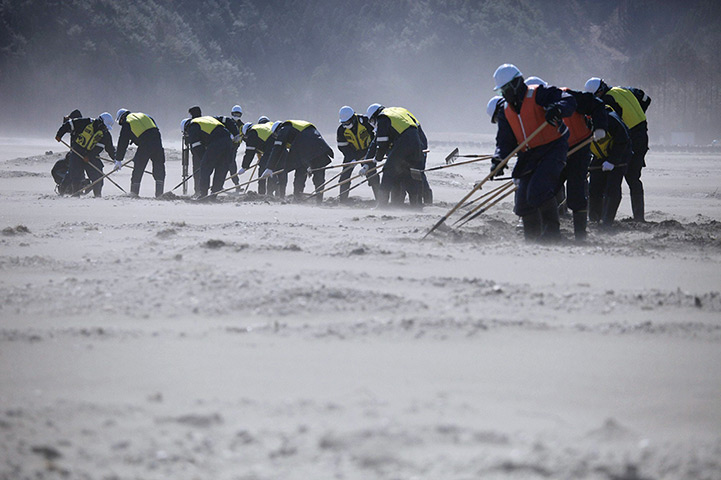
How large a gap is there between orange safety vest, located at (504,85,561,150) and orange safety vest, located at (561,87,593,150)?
77cm

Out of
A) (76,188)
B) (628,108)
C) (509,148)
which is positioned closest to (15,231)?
(509,148)

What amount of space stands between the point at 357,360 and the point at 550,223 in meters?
4.59

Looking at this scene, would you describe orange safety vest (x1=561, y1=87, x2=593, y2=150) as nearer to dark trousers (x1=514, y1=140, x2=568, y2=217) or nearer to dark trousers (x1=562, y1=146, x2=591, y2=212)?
dark trousers (x1=562, y1=146, x2=591, y2=212)

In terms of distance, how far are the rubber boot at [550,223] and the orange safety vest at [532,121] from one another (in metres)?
0.61

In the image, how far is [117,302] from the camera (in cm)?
558

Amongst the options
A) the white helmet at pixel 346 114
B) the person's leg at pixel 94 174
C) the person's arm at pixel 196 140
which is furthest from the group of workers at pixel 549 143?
the person's leg at pixel 94 174

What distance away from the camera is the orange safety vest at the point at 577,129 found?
908cm

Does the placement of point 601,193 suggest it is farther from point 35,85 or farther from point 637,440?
point 35,85

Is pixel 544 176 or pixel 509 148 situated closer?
pixel 544 176

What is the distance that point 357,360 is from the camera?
4.44 metres

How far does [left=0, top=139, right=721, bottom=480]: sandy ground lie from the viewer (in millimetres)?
3234

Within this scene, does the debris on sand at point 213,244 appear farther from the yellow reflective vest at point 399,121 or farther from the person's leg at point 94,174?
the person's leg at point 94,174

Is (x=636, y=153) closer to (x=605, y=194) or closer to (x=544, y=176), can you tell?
(x=605, y=194)

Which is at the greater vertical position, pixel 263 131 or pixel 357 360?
pixel 263 131
